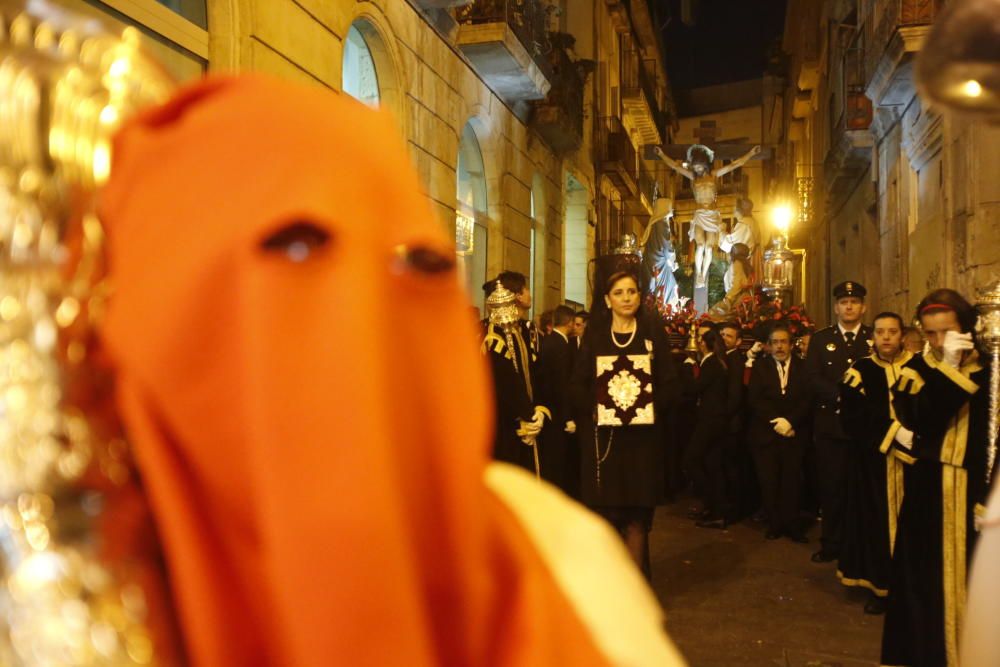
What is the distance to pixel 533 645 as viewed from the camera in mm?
870

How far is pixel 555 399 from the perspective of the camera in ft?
26.2

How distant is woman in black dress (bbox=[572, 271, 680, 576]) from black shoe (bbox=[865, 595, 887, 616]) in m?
1.62

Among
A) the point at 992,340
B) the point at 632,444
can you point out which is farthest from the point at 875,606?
the point at 992,340

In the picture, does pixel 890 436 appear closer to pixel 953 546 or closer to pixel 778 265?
pixel 953 546

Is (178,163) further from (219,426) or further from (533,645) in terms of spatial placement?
(533,645)

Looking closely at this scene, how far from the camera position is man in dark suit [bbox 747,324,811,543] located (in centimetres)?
866

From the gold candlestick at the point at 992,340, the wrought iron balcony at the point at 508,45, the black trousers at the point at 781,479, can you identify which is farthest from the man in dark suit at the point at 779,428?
the wrought iron balcony at the point at 508,45

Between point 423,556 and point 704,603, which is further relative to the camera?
point 704,603

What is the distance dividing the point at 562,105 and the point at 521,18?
3.75 m

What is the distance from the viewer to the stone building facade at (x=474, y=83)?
735 cm

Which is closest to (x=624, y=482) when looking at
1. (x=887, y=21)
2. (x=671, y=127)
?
(x=887, y=21)

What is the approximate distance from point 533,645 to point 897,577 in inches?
169

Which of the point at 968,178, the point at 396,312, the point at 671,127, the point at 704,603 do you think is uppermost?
the point at 671,127

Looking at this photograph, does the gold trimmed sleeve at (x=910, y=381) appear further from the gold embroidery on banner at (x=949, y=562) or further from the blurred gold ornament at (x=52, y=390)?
the blurred gold ornament at (x=52, y=390)
